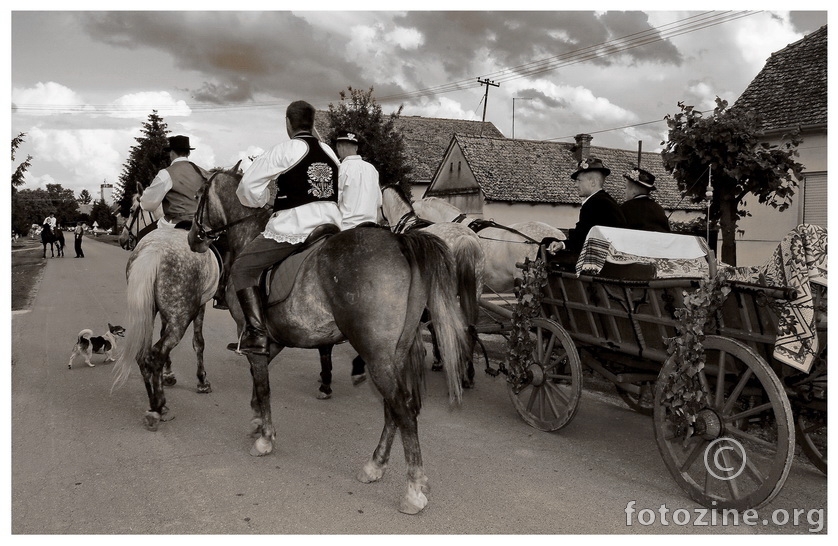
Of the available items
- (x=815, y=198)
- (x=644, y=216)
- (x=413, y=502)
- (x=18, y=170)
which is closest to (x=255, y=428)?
(x=413, y=502)

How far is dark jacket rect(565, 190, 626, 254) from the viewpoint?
16.8 feet

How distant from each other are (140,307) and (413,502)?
3.15m

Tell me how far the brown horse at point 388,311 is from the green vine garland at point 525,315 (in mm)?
1303

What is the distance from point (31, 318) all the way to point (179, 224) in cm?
663

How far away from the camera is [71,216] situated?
403 ft

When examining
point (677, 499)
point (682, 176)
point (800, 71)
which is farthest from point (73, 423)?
point (800, 71)

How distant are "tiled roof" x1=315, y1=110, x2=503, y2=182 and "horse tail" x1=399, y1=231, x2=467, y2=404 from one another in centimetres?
2782

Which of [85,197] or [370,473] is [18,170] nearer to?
[370,473]

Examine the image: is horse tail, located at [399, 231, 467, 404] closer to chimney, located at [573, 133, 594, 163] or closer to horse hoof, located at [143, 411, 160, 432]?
horse hoof, located at [143, 411, 160, 432]

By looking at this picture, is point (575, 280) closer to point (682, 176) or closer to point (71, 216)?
point (682, 176)

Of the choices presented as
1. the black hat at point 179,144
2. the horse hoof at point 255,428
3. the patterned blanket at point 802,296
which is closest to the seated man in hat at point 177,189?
the black hat at point 179,144

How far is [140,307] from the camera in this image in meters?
5.49

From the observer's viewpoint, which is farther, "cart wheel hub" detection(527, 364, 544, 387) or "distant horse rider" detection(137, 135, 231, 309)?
"distant horse rider" detection(137, 135, 231, 309)

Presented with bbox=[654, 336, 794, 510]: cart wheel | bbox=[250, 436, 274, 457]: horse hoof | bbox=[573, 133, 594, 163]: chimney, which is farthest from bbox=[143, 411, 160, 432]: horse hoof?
bbox=[573, 133, 594, 163]: chimney
